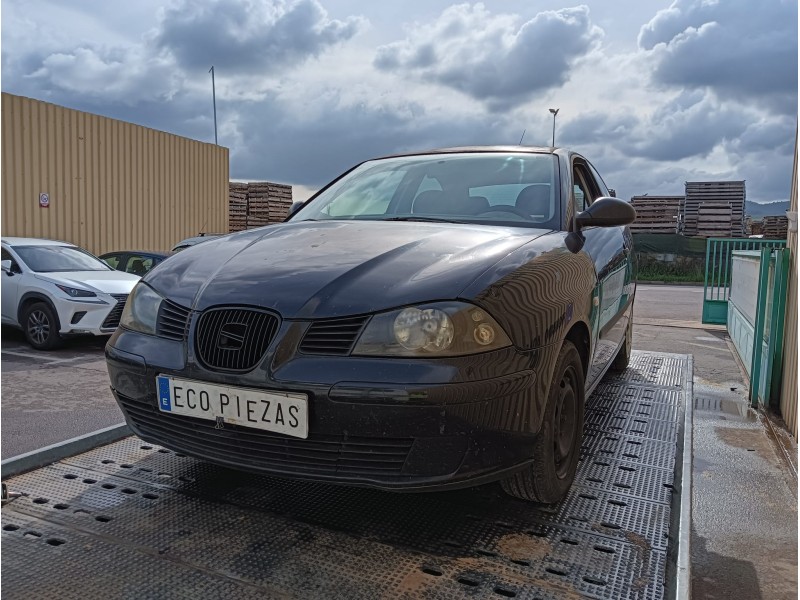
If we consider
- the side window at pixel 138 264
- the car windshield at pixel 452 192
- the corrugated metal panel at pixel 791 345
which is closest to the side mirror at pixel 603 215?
the car windshield at pixel 452 192

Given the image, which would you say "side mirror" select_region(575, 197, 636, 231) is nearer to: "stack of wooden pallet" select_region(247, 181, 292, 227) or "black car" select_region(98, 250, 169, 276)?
"black car" select_region(98, 250, 169, 276)

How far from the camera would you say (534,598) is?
1696 mm

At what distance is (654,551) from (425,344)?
0.95m

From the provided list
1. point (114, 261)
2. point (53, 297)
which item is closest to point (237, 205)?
point (114, 261)

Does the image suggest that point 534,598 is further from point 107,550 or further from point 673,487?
point 107,550

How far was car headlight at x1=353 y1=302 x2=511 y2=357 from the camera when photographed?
75.7 inches

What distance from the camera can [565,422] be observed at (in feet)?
Answer: 8.20

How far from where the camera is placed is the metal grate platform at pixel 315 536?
178 centimetres

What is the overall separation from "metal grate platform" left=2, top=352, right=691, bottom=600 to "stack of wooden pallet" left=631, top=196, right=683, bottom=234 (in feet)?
89.3

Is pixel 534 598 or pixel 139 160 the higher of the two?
pixel 139 160

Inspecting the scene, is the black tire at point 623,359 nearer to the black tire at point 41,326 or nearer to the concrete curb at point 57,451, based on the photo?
the concrete curb at point 57,451

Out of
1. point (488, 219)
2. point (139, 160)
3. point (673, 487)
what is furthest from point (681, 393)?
point (139, 160)

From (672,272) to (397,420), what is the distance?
25798mm

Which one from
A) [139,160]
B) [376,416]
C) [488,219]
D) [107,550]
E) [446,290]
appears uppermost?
[139,160]
